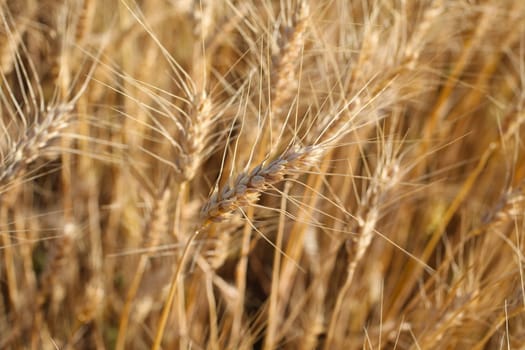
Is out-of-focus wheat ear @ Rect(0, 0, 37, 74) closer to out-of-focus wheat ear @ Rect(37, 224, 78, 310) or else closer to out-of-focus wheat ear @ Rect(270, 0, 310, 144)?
out-of-focus wheat ear @ Rect(37, 224, 78, 310)

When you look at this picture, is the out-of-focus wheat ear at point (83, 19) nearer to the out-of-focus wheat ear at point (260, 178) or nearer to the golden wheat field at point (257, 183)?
the golden wheat field at point (257, 183)

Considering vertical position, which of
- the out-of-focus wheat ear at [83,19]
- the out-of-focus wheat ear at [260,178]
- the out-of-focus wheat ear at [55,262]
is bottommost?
the out-of-focus wheat ear at [55,262]

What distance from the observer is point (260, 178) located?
735 millimetres

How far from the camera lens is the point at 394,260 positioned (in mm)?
1632

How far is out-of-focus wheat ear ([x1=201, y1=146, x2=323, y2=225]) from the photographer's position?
73 centimetres

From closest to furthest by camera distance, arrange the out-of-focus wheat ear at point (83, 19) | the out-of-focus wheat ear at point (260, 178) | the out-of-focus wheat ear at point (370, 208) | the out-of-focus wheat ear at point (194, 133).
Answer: the out-of-focus wheat ear at point (260, 178) → the out-of-focus wheat ear at point (194, 133) → the out-of-focus wheat ear at point (370, 208) → the out-of-focus wheat ear at point (83, 19)

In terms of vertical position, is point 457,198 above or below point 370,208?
below

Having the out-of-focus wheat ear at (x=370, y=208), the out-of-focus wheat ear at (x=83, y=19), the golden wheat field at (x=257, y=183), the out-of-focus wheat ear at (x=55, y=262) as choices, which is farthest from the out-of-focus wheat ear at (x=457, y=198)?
the out-of-focus wheat ear at (x=83, y=19)

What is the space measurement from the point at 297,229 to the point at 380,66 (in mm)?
387

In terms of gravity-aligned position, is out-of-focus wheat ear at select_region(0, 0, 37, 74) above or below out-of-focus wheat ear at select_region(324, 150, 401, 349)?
above

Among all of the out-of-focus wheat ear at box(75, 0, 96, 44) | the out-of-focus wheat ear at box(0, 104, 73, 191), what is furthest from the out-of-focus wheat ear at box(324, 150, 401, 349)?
the out-of-focus wheat ear at box(75, 0, 96, 44)

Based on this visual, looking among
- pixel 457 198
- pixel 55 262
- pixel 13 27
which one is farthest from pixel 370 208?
pixel 13 27

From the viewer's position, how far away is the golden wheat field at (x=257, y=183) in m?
0.95

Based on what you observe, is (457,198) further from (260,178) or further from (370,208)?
(260,178)
